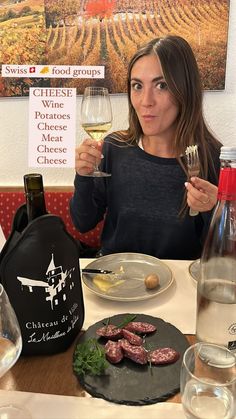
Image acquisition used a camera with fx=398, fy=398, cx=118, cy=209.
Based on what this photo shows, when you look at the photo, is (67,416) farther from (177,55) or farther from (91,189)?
(177,55)

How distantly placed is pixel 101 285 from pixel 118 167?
0.64m

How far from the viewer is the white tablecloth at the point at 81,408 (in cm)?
59

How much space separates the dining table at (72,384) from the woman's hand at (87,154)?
455mm

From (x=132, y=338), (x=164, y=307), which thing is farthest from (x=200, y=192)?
(x=132, y=338)

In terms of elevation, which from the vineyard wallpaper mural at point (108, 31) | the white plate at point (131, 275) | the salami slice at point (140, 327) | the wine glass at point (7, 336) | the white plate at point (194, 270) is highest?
the vineyard wallpaper mural at point (108, 31)

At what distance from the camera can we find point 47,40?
185 centimetres

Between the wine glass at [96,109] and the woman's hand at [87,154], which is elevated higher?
the wine glass at [96,109]

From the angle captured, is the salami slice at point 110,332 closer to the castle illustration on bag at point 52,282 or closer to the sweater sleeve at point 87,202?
the castle illustration on bag at point 52,282

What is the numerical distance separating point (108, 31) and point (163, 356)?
A: 5.09 feet

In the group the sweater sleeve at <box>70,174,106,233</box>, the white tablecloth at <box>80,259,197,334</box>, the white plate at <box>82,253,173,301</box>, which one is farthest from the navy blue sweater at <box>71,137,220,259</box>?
the white tablecloth at <box>80,259,197,334</box>

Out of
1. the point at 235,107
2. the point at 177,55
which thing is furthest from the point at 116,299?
the point at 235,107

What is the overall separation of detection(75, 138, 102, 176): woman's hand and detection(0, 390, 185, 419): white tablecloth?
2.33 feet

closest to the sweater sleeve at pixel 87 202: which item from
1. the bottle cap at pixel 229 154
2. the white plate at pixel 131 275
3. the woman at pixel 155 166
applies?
the woman at pixel 155 166

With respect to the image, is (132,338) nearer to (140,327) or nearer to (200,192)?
(140,327)
